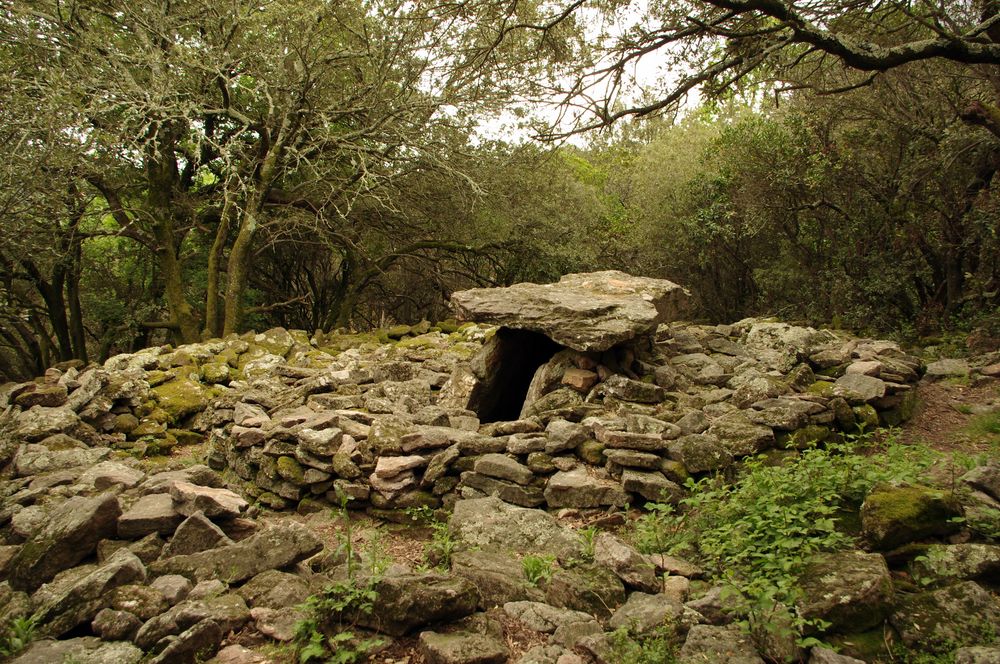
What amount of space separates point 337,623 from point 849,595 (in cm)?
255

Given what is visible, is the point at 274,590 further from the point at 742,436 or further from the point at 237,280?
the point at 237,280

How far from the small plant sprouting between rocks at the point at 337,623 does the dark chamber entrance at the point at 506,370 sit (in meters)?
5.11

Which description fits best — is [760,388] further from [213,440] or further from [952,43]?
[213,440]

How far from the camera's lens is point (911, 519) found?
3.68m

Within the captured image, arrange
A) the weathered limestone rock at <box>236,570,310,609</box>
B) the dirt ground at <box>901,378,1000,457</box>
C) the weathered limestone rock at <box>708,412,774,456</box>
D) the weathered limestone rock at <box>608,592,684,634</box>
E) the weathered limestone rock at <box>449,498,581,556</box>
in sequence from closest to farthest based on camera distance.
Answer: the weathered limestone rock at <box>608,592,684,634</box> < the weathered limestone rock at <box>236,570,310,609</box> < the weathered limestone rock at <box>449,498,581,556</box> < the weathered limestone rock at <box>708,412,774,456</box> < the dirt ground at <box>901,378,1000,457</box>

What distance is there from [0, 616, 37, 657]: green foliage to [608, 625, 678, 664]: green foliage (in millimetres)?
2802

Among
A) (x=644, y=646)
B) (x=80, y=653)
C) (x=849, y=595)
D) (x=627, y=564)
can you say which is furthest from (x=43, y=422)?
(x=849, y=595)

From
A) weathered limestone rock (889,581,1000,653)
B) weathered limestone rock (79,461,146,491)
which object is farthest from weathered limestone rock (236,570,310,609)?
weathered limestone rock (889,581,1000,653)

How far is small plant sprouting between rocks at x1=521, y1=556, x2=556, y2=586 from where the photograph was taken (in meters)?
3.97

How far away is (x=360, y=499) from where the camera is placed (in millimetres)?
6102

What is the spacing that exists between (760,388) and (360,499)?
4.51 m

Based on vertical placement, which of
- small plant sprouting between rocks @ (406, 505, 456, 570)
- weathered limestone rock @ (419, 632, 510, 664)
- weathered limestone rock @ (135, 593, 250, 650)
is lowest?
small plant sprouting between rocks @ (406, 505, 456, 570)

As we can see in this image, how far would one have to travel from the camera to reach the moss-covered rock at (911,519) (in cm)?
366

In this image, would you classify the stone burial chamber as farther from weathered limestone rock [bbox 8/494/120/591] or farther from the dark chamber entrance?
weathered limestone rock [bbox 8/494/120/591]
